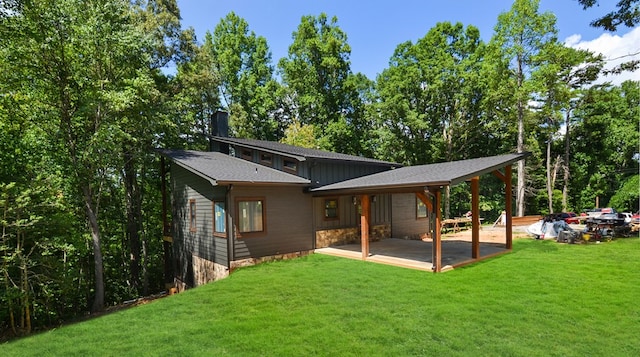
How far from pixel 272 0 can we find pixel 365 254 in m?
14.0

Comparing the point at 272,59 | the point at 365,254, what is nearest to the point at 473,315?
the point at 365,254

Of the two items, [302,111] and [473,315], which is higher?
[302,111]

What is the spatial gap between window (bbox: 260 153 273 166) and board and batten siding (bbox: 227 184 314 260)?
2171 mm

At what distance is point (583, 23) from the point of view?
25.8 ft

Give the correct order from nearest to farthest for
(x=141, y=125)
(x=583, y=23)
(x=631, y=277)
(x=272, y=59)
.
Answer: (x=631, y=277) < (x=583, y=23) < (x=141, y=125) < (x=272, y=59)

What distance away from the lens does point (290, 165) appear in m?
11.4

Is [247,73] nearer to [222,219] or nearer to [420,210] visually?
[420,210]

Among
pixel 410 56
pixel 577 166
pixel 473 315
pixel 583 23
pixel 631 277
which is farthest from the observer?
pixel 577 166

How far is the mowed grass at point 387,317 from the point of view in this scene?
13.7ft

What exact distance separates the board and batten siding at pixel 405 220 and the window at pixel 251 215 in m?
5.94

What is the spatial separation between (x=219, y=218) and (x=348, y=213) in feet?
15.9

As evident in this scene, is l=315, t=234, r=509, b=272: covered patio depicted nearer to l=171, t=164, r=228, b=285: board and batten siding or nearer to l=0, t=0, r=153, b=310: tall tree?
l=171, t=164, r=228, b=285: board and batten siding

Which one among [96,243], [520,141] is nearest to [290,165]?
[96,243]

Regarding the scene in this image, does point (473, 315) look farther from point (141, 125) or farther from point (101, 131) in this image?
point (141, 125)
